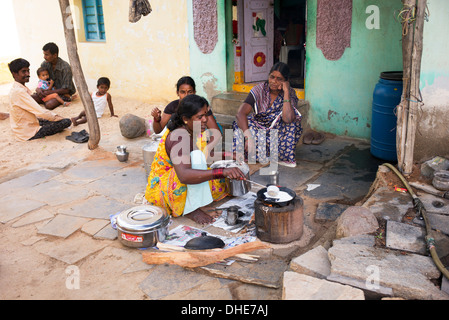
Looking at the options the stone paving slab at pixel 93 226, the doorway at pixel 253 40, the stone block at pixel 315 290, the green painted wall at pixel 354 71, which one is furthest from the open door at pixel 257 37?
the stone block at pixel 315 290

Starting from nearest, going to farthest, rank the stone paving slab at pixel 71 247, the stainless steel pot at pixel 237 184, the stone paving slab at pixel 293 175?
the stone paving slab at pixel 71 247 < the stainless steel pot at pixel 237 184 < the stone paving slab at pixel 293 175

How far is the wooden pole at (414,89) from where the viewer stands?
3641mm

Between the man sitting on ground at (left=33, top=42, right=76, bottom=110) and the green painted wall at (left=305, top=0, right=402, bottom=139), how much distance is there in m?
5.16

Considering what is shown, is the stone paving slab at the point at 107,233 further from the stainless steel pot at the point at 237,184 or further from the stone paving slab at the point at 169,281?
the stainless steel pot at the point at 237,184

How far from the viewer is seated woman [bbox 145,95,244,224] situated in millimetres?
3453

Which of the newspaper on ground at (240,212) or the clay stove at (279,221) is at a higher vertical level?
the clay stove at (279,221)

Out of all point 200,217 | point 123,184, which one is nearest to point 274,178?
point 200,217

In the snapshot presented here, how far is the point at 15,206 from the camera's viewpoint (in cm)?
427

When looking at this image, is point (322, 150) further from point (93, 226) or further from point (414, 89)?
point (93, 226)

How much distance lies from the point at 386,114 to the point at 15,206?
4.28m

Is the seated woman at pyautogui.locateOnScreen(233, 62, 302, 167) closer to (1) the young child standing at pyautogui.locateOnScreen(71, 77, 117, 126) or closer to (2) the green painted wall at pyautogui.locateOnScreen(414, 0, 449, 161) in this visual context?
(2) the green painted wall at pyautogui.locateOnScreen(414, 0, 449, 161)

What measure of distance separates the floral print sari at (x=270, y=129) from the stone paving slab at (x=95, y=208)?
1.72 meters
